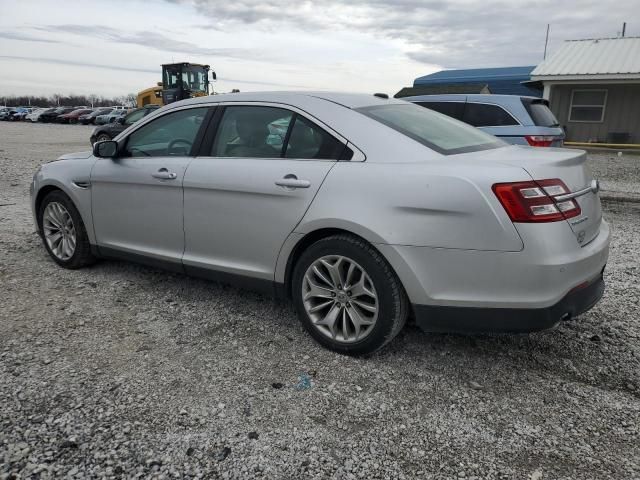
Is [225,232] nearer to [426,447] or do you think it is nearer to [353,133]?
[353,133]

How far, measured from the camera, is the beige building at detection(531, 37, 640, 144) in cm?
1814

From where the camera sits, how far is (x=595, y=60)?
1909 centimetres

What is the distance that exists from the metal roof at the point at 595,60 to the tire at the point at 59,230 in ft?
58.6

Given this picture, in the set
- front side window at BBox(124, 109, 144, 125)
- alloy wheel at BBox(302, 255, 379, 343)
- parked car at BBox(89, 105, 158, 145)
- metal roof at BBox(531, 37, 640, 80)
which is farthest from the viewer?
parked car at BBox(89, 105, 158, 145)

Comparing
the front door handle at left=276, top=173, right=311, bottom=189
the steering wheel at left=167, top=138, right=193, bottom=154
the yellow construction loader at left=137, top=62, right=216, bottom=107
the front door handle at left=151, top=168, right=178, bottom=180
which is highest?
the yellow construction loader at left=137, top=62, right=216, bottom=107

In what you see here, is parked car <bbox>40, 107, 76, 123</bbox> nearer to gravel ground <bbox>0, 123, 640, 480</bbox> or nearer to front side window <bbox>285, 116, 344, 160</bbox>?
gravel ground <bbox>0, 123, 640, 480</bbox>

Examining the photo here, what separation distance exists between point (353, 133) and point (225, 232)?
43.6 inches

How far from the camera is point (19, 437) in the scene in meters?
2.47

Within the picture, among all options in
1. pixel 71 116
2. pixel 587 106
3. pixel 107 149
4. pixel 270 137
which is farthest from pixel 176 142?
pixel 71 116

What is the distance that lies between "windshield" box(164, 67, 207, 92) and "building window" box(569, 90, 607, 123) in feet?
55.5

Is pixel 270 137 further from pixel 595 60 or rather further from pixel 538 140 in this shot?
pixel 595 60

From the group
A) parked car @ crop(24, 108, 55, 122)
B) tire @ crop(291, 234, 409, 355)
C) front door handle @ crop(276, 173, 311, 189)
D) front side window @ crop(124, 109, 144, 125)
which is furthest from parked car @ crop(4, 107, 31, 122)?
tire @ crop(291, 234, 409, 355)

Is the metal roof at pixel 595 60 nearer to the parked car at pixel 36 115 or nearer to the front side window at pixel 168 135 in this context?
the front side window at pixel 168 135

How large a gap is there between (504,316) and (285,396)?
1.22m
